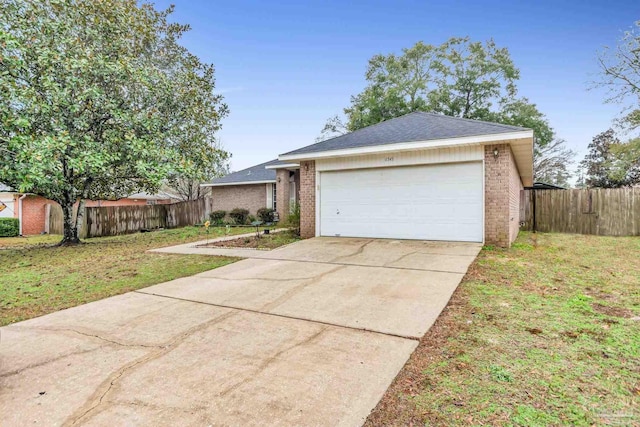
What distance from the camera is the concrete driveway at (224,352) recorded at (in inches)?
83.8

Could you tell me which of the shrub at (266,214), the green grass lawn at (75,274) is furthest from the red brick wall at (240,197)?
the green grass lawn at (75,274)

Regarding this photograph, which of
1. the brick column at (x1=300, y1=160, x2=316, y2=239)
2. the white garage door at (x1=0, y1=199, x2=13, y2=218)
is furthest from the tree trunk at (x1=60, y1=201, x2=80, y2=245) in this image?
the white garage door at (x1=0, y1=199, x2=13, y2=218)

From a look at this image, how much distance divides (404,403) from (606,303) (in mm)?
3588

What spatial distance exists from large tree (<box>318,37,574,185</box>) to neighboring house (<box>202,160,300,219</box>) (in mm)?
10404

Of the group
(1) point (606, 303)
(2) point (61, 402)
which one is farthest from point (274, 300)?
(1) point (606, 303)

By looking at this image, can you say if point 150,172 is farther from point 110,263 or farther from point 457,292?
point 457,292

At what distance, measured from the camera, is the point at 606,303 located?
4.11 metres

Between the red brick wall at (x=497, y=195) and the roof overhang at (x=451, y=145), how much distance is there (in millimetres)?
336

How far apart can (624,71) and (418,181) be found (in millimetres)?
15351

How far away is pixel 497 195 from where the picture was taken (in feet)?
26.8

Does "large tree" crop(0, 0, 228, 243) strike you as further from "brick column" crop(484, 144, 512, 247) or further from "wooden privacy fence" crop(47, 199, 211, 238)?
"brick column" crop(484, 144, 512, 247)

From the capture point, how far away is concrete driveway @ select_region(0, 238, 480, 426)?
2129 mm

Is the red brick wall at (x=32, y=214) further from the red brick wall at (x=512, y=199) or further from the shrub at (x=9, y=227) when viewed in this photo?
the red brick wall at (x=512, y=199)

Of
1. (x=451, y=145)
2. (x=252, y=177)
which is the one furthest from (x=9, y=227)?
(x=451, y=145)
